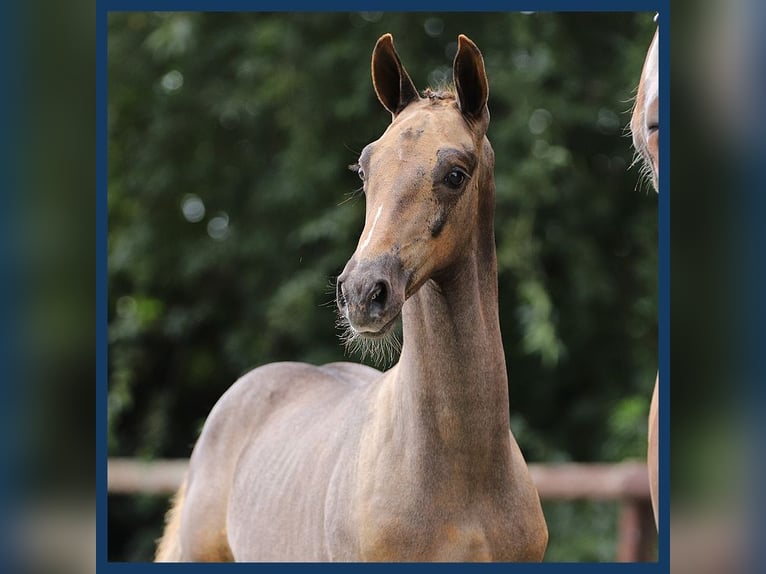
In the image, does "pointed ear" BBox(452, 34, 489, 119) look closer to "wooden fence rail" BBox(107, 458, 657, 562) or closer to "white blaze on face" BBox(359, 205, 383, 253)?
"white blaze on face" BBox(359, 205, 383, 253)

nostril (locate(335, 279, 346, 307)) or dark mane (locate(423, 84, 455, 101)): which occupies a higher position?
dark mane (locate(423, 84, 455, 101))

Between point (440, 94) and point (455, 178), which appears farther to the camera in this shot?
point (440, 94)

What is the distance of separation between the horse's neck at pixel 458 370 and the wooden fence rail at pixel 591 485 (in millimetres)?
2937

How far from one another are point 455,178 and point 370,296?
0.37 meters

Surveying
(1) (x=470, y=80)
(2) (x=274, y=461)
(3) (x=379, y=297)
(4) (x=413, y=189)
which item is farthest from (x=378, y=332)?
(2) (x=274, y=461)

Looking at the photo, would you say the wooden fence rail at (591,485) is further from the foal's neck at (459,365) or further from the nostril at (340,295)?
the nostril at (340,295)

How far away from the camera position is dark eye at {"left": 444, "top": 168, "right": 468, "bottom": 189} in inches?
82.5

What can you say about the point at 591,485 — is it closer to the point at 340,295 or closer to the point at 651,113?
the point at 651,113

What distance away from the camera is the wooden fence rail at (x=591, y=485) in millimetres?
5086

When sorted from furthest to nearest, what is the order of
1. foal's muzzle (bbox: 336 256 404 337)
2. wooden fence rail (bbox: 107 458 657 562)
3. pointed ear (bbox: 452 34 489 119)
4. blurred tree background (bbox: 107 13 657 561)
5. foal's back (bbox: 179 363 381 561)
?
blurred tree background (bbox: 107 13 657 561) → wooden fence rail (bbox: 107 458 657 562) → foal's back (bbox: 179 363 381 561) → pointed ear (bbox: 452 34 489 119) → foal's muzzle (bbox: 336 256 404 337)

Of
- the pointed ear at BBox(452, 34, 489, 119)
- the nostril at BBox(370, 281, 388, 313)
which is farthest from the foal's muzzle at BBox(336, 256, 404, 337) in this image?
the pointed ear at BBox(452, 34, 489, 119)

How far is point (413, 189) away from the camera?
206cm

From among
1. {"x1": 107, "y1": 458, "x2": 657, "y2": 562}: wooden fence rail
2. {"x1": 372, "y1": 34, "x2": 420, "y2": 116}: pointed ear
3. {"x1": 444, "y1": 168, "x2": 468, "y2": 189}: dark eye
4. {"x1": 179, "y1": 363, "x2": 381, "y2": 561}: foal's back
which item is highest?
{"x1": 372, "y1": 34, "x2": 420, "y2": 116}: pointed ear
